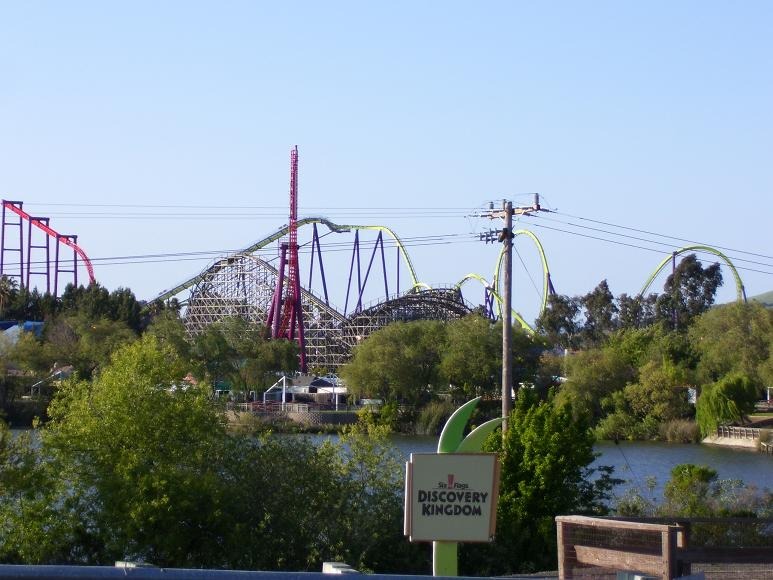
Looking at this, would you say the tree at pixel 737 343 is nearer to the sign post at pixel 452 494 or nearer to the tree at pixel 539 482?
the tree at pixel 539 482

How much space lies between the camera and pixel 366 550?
665 inches

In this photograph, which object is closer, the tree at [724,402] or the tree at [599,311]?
the tree at [724,402]

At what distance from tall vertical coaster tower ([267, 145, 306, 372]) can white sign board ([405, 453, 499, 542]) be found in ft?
176

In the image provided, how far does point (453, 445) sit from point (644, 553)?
1790 millimetres

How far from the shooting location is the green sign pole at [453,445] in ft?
29.5

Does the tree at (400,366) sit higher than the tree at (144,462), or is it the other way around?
the tree at (400,366)

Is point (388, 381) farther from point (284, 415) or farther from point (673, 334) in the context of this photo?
point (673, 334)

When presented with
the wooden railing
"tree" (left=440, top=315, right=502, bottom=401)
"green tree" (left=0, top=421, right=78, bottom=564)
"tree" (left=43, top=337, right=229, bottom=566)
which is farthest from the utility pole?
"tree" (left=440, top=315, right=502, bottom=401)

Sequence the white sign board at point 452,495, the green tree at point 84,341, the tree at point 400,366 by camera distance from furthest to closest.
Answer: the green tree at point 84,341 → the tree at point 400,366 → the white sign board at point 452,495

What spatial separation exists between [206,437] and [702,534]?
8.68 metres

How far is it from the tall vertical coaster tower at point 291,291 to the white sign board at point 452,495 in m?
53.5

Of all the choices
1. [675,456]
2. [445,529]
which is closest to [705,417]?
[675,456]

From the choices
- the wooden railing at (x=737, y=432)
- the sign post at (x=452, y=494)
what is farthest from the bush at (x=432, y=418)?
the sign post at (x=452, y=494)

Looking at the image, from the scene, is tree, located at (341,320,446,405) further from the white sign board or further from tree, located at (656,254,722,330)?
the white sign board
